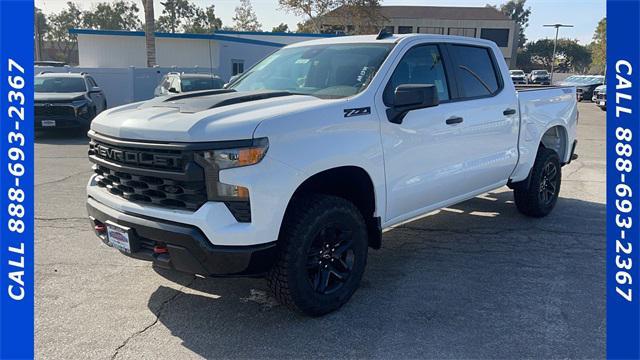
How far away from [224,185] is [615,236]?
2.26 meters

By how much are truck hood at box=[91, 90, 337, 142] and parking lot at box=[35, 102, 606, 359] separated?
133cm

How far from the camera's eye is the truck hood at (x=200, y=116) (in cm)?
324

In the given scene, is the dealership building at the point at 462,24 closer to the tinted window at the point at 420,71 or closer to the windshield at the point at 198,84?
the windshield at the point at 198,84

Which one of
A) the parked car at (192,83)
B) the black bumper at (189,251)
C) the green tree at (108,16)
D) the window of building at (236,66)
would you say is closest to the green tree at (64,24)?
the green tree at (108,16)

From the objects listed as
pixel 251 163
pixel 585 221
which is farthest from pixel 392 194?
pixel 585 221

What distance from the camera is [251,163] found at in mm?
3207

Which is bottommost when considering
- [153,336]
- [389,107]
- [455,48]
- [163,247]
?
[153,336]

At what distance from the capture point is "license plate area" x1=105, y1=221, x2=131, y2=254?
350 cm

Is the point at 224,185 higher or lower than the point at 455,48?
lower

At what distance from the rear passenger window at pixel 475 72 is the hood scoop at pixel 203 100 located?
181cm

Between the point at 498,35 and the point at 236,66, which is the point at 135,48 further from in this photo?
the point at 498,35

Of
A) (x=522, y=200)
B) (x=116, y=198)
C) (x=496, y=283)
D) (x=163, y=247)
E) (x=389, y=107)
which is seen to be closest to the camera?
(x=163, y=247)

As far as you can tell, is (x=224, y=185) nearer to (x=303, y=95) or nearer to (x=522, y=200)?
(x=303, y=95)

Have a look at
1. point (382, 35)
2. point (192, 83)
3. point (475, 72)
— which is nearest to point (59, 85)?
point (192, 83)
